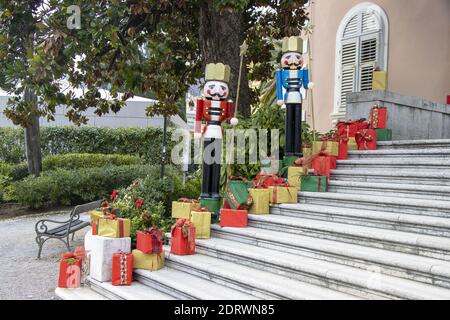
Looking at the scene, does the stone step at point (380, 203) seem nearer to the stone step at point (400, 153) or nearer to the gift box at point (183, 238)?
the stone step at point (400, 153)

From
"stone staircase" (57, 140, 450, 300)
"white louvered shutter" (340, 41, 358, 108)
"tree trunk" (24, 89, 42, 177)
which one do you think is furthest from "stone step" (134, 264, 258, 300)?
"tree trunk" (24, 89, 42, 177)

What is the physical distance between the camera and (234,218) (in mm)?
5418

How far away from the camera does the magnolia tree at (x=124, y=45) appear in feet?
21.6

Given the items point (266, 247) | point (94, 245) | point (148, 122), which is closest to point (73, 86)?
point (94, 245)

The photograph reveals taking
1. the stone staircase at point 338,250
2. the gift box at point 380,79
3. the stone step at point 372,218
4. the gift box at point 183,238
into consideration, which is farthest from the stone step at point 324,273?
the gift box at point 380,79

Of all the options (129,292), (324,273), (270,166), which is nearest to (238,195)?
(270,166)

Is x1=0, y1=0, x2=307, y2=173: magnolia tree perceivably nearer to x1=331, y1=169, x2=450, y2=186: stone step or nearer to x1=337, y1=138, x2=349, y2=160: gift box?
x1=337, y1=138, x2=349, y2=160: gift box

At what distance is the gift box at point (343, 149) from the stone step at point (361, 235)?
5.39ft

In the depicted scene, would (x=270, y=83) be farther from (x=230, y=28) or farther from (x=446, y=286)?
(x=446, y=286)

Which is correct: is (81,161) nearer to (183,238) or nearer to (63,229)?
(63,229)

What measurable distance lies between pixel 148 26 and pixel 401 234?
19.4 ft

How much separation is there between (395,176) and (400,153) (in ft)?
2.54

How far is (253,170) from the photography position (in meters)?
6.54
